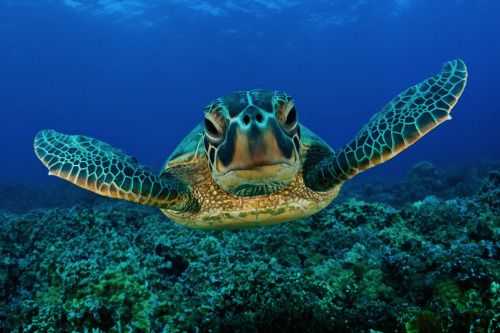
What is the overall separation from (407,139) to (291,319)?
186 cm

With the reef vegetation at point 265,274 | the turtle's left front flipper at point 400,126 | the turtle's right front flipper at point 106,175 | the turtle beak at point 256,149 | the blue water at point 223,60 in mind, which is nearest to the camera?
the turtle beak at point 256,149

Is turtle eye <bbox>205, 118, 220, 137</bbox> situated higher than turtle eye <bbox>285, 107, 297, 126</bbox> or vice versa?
turtle eye <bbox>285, 107, 297, 126</bbox>

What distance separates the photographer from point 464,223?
411 cm

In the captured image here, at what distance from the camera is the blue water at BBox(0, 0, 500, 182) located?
39.9 m

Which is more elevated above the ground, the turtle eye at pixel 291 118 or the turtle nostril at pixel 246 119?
the turtle eye at pixel 291 118

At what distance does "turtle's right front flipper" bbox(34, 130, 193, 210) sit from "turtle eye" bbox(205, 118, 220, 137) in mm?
928

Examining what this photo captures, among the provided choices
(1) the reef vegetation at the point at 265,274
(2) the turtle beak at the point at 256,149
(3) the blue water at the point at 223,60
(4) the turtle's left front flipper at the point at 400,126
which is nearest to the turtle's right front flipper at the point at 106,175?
(1) the reef vegetation at the point at 265,274

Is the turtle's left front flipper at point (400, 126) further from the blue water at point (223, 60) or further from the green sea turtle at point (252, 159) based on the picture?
the blue water at point (223, 60)

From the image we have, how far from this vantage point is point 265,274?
252cm

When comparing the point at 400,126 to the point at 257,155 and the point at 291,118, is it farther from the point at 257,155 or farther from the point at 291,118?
the point at 257,155

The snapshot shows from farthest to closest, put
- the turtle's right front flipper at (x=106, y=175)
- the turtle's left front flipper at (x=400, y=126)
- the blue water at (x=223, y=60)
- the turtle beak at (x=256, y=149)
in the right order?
1. the blue water at (x=223, y=60)
2. the turtle's right front flipper at (x=106, y=175)
3. the turtle's left front flipper at (x=400, y=126)
4. the turtle beak at (x=256, y=149)

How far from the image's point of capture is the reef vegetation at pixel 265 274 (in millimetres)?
2021

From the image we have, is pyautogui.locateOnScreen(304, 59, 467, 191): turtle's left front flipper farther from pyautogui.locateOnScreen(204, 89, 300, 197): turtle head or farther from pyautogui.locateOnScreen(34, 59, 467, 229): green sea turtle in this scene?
pyautogui.locateOnScreen(204, 89, 300, 197): turtle head

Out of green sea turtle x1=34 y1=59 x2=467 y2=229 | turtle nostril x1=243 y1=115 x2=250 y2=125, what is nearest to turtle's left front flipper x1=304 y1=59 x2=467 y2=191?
green sea turtle x1=34 y1=59 x2=467 y2=229
